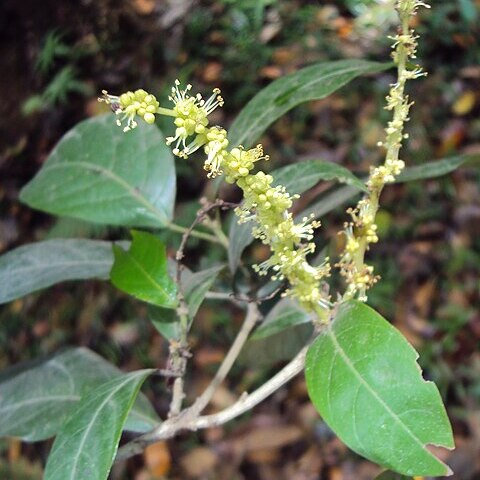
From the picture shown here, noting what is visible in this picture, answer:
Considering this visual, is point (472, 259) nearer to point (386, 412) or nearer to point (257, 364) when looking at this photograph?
point (257, 364)

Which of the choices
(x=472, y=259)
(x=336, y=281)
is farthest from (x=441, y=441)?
(x=472, y=259)

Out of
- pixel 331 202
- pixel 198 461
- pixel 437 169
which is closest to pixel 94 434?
pixel 331 202

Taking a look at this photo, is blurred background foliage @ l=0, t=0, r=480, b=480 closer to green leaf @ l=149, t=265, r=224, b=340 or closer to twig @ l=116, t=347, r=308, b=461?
green leaf @ l=149, t=265, r=224, b=340

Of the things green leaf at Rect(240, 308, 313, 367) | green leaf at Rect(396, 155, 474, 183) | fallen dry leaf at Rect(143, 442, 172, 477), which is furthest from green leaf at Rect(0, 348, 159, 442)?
fallen dry leaf at Rect(143, 442, 172, 477)

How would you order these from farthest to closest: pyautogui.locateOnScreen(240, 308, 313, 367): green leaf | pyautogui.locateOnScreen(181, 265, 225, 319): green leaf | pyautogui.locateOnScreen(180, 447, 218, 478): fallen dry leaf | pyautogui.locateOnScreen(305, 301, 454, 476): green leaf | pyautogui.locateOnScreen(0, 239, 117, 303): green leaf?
pyautogui.locateOnScreen(180, 447, 218, 478): fallen dry leaf, pyautogui.locateOnScreen(240, 308, 313, 367): green leaf, pyautogui.locateOnScreen(0, 239, 117, 303): green leaf, pyautogui.locateOnScreen(181, 265, 225, 319): green leaf, pyautogui.locateOnScreen(305, 301, 454, 476): green leaf

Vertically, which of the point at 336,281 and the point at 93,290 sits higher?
the point at 336,281

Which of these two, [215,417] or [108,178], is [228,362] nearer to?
[215,417]

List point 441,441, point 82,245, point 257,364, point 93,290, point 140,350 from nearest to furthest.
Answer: point 441,441 < point 82,245 < point 257,364 < point 140,350 < point 93,290

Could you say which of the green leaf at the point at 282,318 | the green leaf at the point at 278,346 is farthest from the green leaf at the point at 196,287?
the green leaf at the point at 278,346
